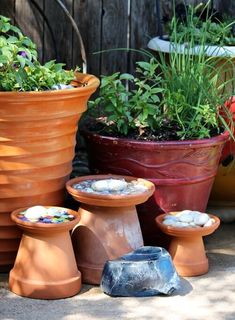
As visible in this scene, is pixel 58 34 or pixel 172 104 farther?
pixel 58 34

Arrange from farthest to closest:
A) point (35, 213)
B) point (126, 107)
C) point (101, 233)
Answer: point (126, 107) → point (101, 233) → point (35, 213)

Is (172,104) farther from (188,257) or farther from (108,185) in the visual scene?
(188,257)

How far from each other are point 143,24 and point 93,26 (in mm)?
319

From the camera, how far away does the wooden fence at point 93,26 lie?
5.47 meters

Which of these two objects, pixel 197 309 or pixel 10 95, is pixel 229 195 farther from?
pixel 10 95

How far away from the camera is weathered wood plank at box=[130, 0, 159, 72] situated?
5.61 meters

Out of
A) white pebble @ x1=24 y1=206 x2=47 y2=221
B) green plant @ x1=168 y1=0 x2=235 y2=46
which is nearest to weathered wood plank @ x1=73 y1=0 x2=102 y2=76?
green plant @ x1=168 y1=0 x2=235 y2=46

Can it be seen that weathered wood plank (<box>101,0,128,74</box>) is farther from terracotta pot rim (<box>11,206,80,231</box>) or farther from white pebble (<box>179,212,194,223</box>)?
terracotta pot rim (<box>11,206,80,231</box>)

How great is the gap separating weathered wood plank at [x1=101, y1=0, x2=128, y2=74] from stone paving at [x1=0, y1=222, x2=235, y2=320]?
1907 millimetres

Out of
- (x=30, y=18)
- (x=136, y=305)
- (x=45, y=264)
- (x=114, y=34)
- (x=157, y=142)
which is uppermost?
(x=30, y=18)

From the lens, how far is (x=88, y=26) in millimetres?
5555

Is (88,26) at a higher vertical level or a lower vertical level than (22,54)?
Result: lower

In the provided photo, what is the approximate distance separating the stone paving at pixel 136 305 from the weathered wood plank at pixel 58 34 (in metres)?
1.83

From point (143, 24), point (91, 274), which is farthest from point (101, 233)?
point (143, 24)
